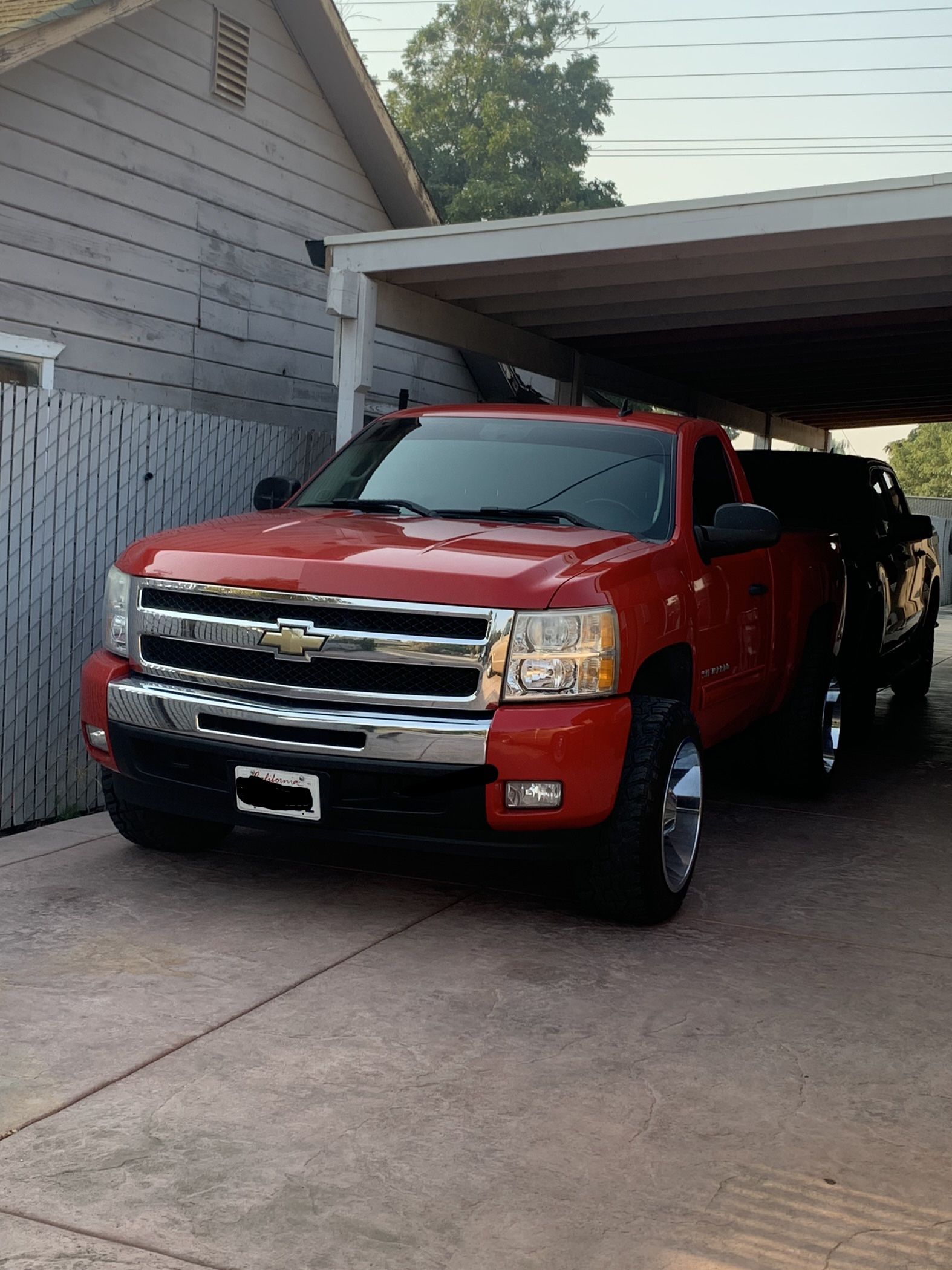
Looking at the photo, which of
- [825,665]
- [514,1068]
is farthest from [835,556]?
[514,1068]

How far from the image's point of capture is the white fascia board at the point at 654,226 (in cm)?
761

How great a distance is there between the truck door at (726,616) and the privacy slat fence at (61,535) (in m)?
3.23

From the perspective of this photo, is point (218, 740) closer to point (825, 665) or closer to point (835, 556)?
point (825, 665)

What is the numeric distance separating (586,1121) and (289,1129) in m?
0.75

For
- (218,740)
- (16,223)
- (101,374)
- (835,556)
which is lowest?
(218,740)

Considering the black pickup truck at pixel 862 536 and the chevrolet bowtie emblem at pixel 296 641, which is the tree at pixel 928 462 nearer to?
the black pickup truck at pixel 862 536

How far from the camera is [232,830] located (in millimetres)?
6535

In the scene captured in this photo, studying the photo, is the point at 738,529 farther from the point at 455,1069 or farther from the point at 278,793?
the point at 455,1069

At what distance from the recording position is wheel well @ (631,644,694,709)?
548 centimetres

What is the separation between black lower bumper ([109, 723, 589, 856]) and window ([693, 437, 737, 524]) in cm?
203

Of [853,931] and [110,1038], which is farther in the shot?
[853,931]

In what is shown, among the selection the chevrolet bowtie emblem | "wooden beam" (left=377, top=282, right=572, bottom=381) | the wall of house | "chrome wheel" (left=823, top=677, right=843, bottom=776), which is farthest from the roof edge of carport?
the chevrolet bowtie emblem

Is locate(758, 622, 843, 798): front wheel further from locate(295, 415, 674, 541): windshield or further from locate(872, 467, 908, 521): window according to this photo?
locate(872, 467, 908, 521): window

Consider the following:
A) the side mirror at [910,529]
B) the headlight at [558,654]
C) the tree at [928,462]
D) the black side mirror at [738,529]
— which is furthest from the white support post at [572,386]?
the tree at [928,462]
